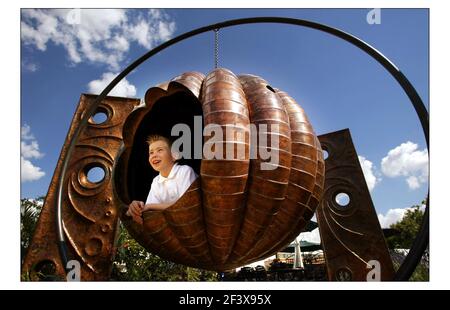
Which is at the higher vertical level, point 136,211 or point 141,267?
point 136,211

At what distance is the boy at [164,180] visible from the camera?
3.61 metres

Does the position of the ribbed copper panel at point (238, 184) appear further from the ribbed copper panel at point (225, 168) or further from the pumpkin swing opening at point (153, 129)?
the pumpkin swing opening at point (153, 129)

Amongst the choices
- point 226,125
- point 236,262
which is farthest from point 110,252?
point 226,125

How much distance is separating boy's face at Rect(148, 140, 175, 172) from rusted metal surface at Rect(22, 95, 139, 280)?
114 inches

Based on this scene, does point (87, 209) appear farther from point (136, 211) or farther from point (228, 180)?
Result: point (228, 180)

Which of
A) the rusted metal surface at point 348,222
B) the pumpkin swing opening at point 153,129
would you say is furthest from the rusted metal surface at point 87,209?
the rusted metal surface at point 348,222

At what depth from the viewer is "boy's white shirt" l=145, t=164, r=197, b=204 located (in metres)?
3.63

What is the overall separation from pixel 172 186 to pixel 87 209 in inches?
167

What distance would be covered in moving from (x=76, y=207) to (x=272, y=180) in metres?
5.07

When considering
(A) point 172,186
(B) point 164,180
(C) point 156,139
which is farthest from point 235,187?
(C) point 156,139

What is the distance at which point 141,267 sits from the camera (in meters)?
10.5

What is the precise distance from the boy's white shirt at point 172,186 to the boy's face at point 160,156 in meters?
0.16

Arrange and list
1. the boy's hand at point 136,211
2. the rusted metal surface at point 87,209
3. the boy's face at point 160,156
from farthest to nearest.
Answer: the rusted metal surface at point 87,209, the boy's face at point 160,156, the boy's hand at point 136,211

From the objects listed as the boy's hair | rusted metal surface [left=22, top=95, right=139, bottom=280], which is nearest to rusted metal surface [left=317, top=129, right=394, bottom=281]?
rusted metal surface [left=22, top=95, right=139, bottom=280]
